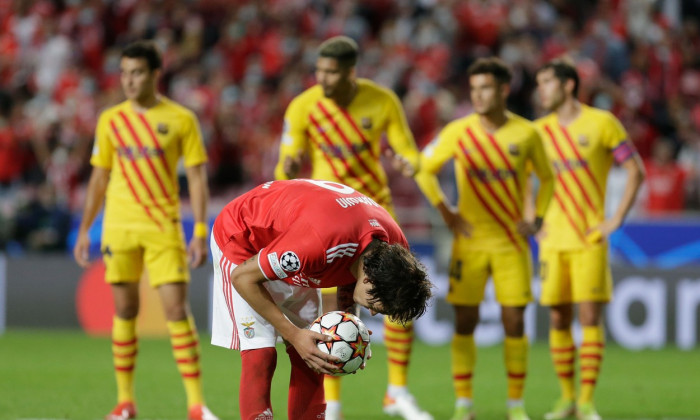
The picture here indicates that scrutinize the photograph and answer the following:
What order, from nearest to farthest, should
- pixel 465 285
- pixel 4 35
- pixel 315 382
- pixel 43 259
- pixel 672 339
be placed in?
1. pixel 315 382
2. pixel 465 285
3. pixel 672 339
4. pixel 43 259
5. pixel 4 35

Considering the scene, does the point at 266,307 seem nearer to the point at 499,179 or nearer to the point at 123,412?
the point at 123,412

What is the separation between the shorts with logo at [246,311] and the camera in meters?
5.25

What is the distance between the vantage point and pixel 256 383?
17.0 feet

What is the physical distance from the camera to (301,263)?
184 inches

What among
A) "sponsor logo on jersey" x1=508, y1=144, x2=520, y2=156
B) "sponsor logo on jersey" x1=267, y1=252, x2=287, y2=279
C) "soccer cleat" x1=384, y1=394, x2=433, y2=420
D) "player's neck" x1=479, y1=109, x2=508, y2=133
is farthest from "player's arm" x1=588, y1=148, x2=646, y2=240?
"sponsor logo on jersey" x1=267, y1=252, x2=287, y2=279

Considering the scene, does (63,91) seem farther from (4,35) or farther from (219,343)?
(219,343)

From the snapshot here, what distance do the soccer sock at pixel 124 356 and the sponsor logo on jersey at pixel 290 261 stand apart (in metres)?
2.75

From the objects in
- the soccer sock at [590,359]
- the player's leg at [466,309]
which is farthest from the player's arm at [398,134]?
the soccer sock at [590,359]

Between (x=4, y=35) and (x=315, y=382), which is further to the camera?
(x=4, y=35)

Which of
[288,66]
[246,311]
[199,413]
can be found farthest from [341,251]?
[288,66]

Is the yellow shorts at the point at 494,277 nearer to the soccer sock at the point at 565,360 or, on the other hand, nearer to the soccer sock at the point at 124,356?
the soccer sock at the point at 565,360

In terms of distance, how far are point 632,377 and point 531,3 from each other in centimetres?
887

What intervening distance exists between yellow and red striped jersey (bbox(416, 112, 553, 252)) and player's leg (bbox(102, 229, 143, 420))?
Result: 6.57 feet

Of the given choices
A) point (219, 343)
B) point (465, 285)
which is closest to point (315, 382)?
point (219, 343)
